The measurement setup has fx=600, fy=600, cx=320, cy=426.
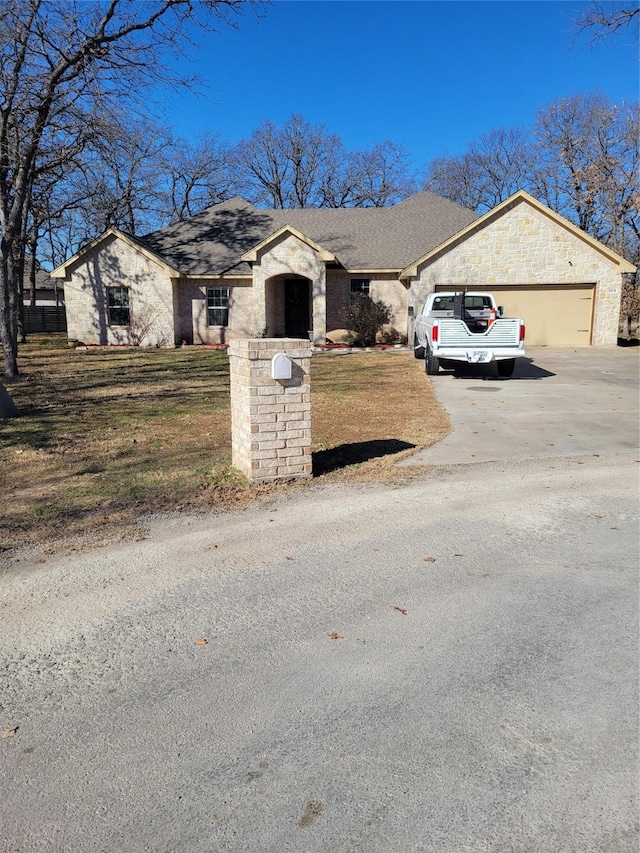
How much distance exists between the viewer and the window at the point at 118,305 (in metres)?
24.8

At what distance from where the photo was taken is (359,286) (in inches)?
962

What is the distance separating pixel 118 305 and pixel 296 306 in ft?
24.4

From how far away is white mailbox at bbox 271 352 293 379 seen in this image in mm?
6059

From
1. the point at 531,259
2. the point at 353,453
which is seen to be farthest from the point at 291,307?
the point at 353,453

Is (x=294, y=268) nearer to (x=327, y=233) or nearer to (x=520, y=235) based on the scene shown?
(x=327, y=233)

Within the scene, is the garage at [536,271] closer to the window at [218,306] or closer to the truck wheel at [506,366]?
the window at [218,306]

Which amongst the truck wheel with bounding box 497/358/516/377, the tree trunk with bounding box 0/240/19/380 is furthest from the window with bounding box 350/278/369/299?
the tree trunk with bounding box 0/240/19/380

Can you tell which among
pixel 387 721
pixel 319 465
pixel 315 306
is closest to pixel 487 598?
pixel 387 721

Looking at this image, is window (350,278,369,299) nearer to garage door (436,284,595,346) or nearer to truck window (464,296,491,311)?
garage door (436,284,595,346)

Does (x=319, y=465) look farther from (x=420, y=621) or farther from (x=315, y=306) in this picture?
(x=315, y=306)

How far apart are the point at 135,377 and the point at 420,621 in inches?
521

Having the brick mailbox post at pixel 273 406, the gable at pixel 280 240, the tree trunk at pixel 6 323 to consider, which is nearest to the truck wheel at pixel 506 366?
the gable at pixel 280 240

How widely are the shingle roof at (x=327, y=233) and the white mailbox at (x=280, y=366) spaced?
18.8 m

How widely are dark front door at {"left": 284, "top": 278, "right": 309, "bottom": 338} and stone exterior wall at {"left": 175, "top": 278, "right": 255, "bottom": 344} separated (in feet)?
6.16
